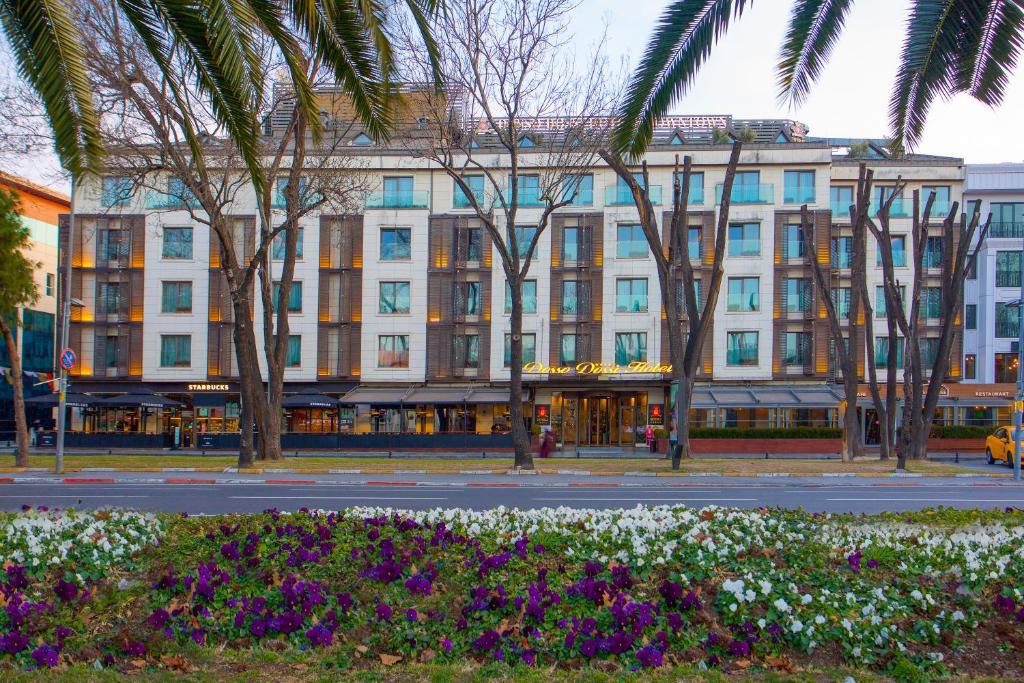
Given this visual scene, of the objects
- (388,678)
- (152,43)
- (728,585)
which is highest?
(152,43)

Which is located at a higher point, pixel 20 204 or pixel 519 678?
pixel 20 204

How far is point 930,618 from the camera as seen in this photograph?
6.64 meters

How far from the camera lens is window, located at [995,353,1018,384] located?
5338cm

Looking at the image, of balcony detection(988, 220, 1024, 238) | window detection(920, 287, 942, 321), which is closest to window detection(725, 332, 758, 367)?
window detection(920, 287, 942, 321)

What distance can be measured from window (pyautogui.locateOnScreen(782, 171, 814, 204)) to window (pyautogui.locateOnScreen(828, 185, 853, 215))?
251 cm

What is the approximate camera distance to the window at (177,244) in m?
50.8

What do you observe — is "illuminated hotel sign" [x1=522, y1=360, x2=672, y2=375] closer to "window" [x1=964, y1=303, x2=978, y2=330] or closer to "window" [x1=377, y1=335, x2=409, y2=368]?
"window" [x1=377, y1=335, x2=409, y2=368]

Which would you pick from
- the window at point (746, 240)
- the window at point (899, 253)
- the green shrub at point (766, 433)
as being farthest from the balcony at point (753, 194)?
the green shrub at point (766, 433)

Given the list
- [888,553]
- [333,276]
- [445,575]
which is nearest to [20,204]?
[333,276]

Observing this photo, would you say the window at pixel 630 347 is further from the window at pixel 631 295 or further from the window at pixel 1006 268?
the window at pixel 1006 268

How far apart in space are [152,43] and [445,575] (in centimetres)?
532

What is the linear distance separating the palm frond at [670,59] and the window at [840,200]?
44828 millimetres

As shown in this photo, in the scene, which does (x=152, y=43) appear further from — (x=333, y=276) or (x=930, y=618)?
(x=333, y=276)

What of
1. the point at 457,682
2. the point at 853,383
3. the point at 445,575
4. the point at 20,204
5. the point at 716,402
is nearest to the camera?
the point at 457,682
